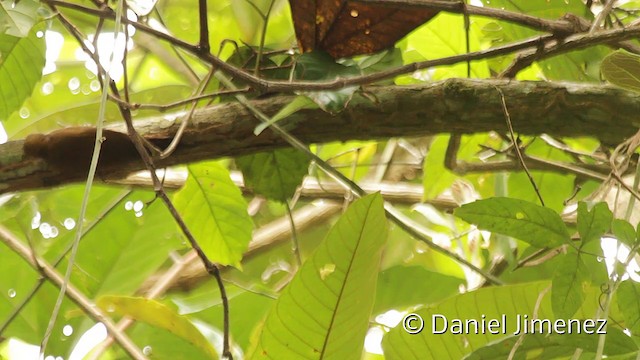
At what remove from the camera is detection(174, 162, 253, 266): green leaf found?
104 centimetres

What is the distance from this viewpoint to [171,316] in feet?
2.99

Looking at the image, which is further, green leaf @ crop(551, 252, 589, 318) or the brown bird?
the brown bird

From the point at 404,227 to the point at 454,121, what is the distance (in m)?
0.13

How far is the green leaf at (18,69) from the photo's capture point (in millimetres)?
1068

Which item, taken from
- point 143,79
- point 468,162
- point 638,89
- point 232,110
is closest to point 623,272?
point 638,89

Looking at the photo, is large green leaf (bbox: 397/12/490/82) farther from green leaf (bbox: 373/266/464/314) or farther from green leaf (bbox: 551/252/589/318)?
green leaf (bbox: 551/252/589/318)

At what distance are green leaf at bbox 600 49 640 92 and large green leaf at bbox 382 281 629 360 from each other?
0.20 meters

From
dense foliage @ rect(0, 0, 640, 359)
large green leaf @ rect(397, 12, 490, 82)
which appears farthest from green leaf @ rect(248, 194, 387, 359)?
large green leaf @ rect(397, 12, 490, 82)

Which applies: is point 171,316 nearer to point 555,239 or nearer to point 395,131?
point 395,131

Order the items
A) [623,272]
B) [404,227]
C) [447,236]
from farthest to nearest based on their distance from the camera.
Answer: [447,236], [404,227], [623,272]

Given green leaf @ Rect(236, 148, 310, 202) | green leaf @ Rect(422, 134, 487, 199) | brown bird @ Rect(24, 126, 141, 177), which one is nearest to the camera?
brown bird @ Rect(24, 126, 141, 177)

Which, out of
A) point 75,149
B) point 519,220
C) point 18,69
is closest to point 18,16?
point 75,149

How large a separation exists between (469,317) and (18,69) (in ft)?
2.20

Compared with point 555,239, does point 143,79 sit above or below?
above
